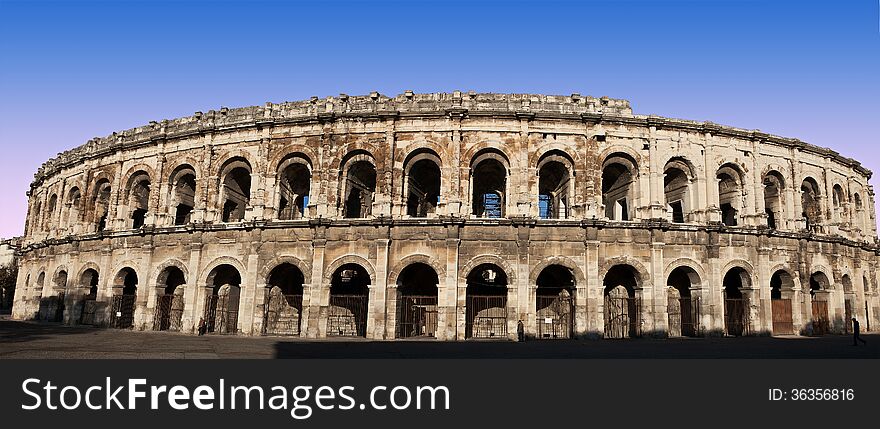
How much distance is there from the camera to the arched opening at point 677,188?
20156 millimetres

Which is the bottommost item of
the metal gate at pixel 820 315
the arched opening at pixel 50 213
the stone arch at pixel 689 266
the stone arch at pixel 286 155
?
the metal gate at pixel 820 315

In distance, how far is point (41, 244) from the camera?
25.2 metres

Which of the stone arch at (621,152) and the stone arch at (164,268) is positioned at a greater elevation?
the stone arch at (621,152)

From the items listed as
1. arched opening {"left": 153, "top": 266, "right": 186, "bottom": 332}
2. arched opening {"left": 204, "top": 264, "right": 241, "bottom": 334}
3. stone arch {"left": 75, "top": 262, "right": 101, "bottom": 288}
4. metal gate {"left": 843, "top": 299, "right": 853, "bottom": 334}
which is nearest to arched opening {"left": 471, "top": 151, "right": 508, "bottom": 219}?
arched opening {"left": 204, "top": 264, "right": 241, "bottom": 334}

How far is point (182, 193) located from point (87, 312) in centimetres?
663

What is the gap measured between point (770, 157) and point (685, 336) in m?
8.47

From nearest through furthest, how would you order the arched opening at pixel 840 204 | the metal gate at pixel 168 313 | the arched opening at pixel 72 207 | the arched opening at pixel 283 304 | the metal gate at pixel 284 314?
the arched opening at pixel 283 304 < the metal gate at pixel 284 314 < the metal gate at pixel 168 313 < the arched opening at pixel 840 204 < the arched opening at pixel 72 207

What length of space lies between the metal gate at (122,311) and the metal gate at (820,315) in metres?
28.1

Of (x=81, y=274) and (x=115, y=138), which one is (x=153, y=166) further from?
(x=81, y=274)

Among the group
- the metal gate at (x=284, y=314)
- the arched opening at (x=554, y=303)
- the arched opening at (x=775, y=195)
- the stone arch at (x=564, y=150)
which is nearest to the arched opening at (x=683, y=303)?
the arched opening at (x=554, y=303)

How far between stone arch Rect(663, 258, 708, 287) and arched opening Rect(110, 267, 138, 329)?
21217 mm

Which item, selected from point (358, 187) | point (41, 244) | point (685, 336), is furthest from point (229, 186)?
point (685, 336)

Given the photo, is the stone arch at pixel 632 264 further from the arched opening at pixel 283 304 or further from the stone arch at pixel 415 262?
the arched opening at pixel 283 304

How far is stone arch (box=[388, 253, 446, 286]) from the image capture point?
18.2 meters
